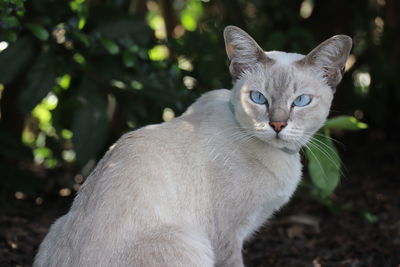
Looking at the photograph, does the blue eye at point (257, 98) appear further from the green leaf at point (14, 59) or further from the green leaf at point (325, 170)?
the green leaf at point (14, 59)

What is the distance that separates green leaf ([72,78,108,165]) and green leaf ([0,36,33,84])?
1.65 ft

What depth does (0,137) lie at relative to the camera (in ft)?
15.9

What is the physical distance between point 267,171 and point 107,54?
6.32ft

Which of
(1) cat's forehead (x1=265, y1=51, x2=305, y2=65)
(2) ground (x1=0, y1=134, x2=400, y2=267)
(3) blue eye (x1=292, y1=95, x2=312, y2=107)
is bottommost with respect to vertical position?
(2) ground (x1=0, y1=134, x2=400, y2=267)

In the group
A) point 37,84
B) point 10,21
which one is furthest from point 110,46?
point 10,21

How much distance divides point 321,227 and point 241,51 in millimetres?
2100

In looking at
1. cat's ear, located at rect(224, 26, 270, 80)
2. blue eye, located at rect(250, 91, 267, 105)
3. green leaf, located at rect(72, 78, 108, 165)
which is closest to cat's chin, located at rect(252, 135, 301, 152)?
blue eye, located at rect(250, 91, 267, 105)

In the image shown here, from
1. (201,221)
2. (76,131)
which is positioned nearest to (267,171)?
(201,221)

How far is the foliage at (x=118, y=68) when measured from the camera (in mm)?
4301

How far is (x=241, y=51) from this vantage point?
3.39m

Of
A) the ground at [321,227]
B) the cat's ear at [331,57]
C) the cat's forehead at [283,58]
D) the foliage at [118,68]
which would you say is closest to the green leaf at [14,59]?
the foliage at [118,68]

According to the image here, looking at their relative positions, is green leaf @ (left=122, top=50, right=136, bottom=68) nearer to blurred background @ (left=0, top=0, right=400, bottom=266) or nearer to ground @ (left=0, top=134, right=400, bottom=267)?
blurred background @ (left=0, top=0, right=400, bottom=266)

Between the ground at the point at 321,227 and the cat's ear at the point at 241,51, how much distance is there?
1.50 m

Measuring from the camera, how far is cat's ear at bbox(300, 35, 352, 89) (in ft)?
10.6
